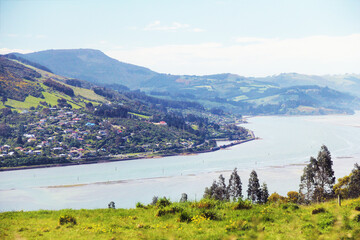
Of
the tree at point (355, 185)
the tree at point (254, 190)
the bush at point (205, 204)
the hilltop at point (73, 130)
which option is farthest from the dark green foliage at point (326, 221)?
the hilltop at point (73, 130)

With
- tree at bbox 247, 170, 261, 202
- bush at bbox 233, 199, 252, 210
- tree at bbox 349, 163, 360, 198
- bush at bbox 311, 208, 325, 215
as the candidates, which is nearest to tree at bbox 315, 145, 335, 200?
tree at bbox 349, 163, 360, 198

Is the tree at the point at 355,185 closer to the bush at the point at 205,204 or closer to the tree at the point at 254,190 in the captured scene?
the tree at the point at 254,190

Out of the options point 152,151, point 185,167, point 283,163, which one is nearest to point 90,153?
point 152,151

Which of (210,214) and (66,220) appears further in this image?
(66,220)

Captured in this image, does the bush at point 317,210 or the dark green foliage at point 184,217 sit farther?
the bush at point 317,210

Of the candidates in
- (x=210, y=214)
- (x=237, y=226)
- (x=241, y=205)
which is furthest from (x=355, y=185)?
(x=237, y=226)

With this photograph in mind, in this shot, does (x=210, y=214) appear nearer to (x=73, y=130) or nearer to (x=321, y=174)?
(x=321, y=174)
